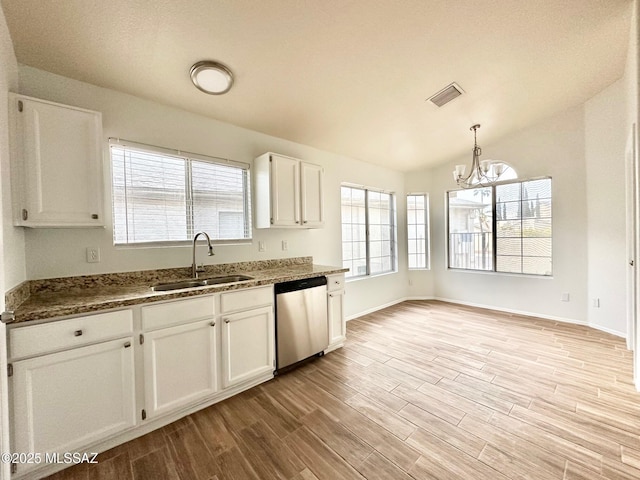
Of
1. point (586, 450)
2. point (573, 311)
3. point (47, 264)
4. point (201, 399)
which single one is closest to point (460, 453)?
point (586, 450)

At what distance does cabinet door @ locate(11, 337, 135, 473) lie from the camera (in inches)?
54.8

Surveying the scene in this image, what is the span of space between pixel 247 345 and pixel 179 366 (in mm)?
532

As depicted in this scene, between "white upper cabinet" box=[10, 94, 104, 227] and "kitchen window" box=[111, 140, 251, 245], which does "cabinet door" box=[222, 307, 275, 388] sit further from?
"white upper cabinet" box=[10, 94, 104, 227]

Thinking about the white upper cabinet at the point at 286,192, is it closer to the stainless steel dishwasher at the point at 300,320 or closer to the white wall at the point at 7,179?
the stainless steel dishwasher at the point at 300,320

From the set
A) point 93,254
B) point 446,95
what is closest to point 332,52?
point 446,95

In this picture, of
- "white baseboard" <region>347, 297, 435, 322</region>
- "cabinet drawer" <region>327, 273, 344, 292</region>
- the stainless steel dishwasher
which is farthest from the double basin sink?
"white baseboard" <region>347, 297, 435, 322</region>

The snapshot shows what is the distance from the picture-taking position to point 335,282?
3002mm

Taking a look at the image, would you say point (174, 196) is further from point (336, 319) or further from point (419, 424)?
point (419, 424)

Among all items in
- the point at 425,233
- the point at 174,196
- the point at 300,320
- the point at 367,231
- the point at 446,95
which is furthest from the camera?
the point at 425,233

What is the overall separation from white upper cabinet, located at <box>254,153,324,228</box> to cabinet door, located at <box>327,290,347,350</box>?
2.90 ft

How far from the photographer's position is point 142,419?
175 cm

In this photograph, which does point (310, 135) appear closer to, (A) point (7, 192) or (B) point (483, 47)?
(B) point (483, 47)

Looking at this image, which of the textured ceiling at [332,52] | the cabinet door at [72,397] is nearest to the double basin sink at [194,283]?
the cabinet door at [72,397]

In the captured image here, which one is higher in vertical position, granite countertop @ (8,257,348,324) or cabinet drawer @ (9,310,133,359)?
granite countertop @ (8,257,348,324)
